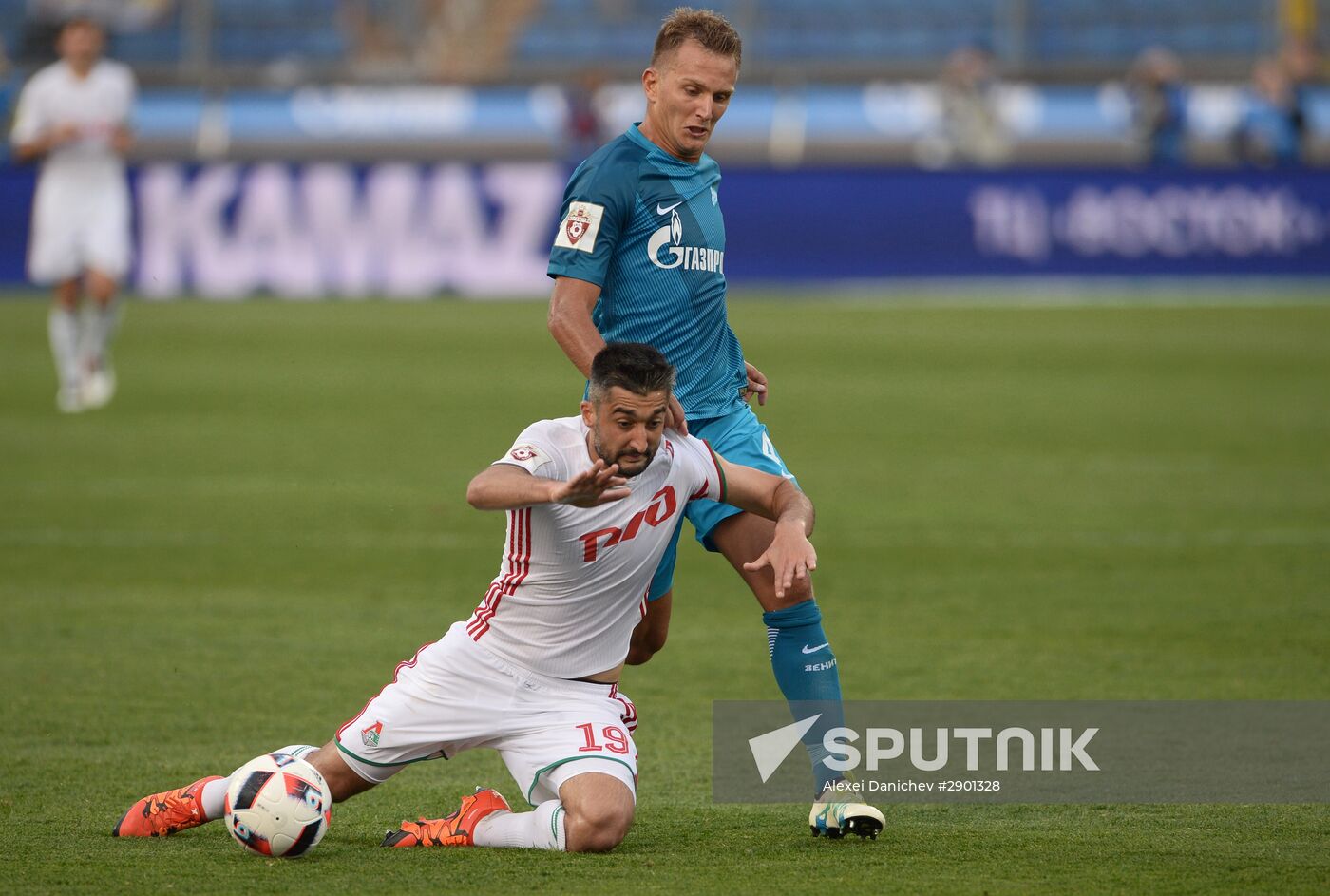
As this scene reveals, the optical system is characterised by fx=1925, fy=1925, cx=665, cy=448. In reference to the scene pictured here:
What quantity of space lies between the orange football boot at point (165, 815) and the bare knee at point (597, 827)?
3.05ft

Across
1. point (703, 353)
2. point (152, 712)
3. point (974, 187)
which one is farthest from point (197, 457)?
point (974, 187)

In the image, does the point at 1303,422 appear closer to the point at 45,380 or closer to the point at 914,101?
the point at 45,380

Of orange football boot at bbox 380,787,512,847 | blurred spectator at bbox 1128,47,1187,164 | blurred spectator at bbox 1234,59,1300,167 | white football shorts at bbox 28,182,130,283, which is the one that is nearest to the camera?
orange football boot at bbox 380,787,512,847

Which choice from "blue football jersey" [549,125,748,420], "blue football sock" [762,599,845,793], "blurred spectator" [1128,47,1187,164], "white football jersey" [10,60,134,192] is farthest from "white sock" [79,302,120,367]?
"blurred spectator" [1128,47,1187,164]

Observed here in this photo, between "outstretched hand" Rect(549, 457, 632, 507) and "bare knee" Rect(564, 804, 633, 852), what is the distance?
84 cm

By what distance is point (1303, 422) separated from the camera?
544 inches

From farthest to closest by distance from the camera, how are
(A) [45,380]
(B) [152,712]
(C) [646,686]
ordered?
(A) [45,380] → (C) [646,686] → (B) [152,712]

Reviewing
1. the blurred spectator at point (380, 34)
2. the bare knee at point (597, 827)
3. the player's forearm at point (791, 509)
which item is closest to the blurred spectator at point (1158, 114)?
the blurred spectator at point (380, 34)

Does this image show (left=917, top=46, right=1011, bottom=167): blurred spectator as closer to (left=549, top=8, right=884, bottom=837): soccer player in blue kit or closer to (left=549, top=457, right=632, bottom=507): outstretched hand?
(left=549, top=8, right=884, bottom=837): soccer player in blue kit

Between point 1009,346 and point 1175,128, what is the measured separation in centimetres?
954

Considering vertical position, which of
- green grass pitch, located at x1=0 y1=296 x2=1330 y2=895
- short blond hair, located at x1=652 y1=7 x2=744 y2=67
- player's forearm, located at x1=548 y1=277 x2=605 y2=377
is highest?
short blond hair, located at x1=652 y1=7 x2=744 y2=67

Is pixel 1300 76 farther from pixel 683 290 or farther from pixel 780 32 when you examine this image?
pixel 683 290

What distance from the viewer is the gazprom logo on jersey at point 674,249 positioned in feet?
18.1

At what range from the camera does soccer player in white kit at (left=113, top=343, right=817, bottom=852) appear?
192 inches
